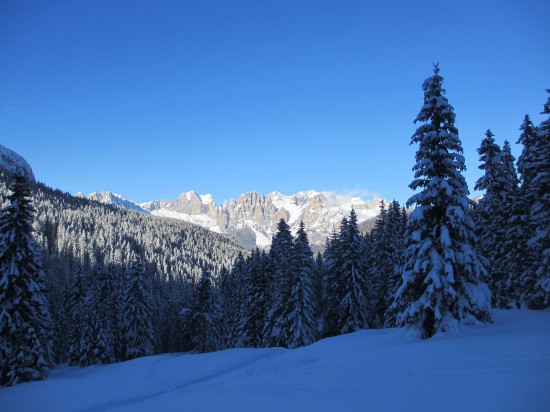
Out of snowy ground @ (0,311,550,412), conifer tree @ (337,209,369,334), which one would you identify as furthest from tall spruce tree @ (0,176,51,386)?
conifer tree @ (337,209,369,334)

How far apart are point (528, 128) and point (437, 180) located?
18.8 meters

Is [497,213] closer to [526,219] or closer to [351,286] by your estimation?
[526,219]

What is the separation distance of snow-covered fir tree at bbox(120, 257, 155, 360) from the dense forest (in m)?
0.15

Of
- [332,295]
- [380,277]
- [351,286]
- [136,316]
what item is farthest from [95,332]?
[380,277]

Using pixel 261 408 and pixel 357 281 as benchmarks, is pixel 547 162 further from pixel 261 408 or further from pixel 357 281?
pixel 261 408

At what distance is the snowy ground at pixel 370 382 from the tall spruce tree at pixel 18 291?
754 cm

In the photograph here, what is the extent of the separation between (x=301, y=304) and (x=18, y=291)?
78.1 ft

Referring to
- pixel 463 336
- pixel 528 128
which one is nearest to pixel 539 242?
pixel 463 336

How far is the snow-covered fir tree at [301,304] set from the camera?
116 feet

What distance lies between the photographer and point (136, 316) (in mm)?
48500

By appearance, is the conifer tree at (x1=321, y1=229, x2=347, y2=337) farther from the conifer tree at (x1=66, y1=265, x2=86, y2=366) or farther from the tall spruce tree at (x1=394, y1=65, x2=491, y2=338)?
the conifer tree at (x1=66, y1=265, x2=86, y2=366)

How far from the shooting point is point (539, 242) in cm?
2112

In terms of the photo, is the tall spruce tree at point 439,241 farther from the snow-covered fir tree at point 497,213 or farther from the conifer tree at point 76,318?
the conifer tree at point 76,318

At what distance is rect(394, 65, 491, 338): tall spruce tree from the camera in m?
16.4
